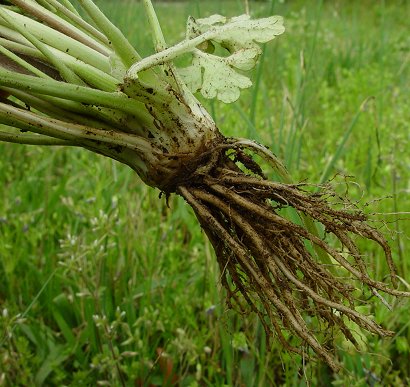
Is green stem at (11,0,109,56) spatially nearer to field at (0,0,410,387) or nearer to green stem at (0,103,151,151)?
green stem at (0,103,151,151)

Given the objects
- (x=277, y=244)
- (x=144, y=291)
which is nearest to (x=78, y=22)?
(x=277, y=244)

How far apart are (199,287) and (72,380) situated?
0.31m

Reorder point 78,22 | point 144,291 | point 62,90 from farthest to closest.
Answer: point 144,291
point 78,22
point 62,90

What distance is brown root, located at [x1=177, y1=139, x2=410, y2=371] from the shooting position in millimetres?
908

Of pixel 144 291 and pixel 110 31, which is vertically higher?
pixel 110 31

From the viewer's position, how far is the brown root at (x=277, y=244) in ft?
2.98

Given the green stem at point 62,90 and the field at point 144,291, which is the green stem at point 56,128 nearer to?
the green stem at point 62,90

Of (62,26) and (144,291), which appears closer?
(62,26)

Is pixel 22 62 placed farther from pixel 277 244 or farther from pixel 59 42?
pixel 277 244

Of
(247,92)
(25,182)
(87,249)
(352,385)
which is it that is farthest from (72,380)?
(247,92)

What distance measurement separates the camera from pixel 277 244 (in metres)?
0.95

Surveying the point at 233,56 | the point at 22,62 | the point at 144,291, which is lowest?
the point at 144,291

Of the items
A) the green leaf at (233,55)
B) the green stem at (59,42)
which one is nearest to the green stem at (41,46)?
the green stem at (59,42)

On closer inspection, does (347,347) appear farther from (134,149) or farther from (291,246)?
(134,149)
